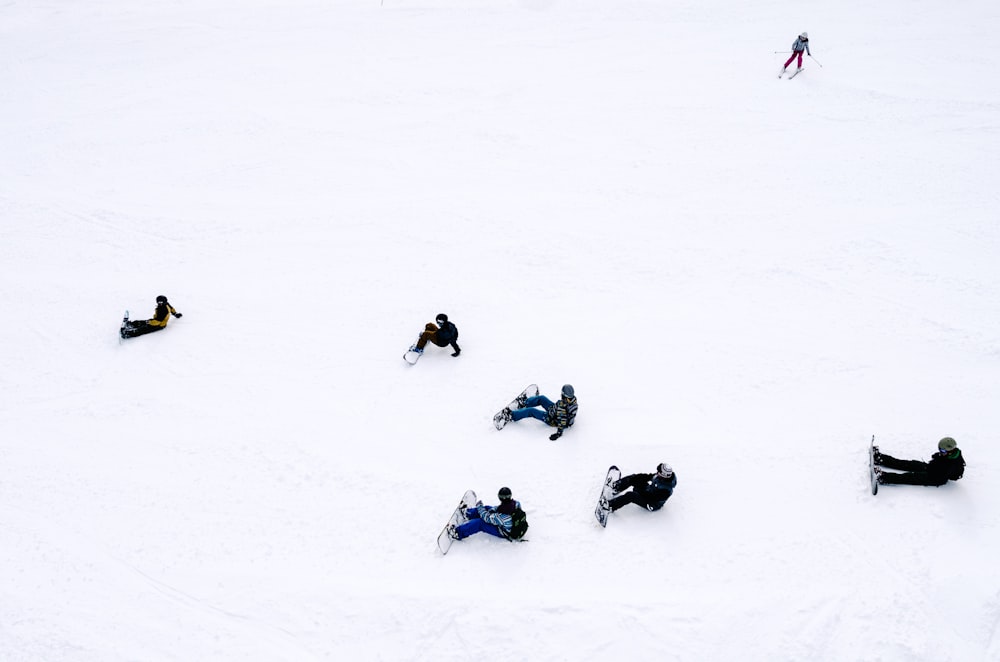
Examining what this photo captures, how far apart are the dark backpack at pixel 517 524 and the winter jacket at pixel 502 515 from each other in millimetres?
29

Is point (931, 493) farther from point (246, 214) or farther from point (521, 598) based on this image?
point (246, 214)

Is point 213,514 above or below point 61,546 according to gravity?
above

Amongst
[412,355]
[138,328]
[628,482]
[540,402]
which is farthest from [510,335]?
[138,328]

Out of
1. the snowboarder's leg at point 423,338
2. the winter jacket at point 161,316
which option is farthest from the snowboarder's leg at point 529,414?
the winter jacket at point 161,316

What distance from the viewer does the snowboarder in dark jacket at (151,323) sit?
1304 cm

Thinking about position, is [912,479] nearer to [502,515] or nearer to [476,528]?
[502,515]

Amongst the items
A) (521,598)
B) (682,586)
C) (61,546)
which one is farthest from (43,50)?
(682,586)

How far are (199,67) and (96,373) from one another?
47.5 ft

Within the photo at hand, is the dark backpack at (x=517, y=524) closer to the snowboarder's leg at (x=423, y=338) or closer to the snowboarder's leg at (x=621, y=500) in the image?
the snowboarder's leg at (x=621, y=500)

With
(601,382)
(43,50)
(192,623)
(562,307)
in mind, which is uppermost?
(43,50)

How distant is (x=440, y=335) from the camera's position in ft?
39.0

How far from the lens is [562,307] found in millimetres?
13164

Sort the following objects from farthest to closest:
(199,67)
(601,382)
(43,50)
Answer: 1. (43,50)
2. (199,67)
3. (601,382)

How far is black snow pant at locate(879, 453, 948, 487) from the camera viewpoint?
916cm
